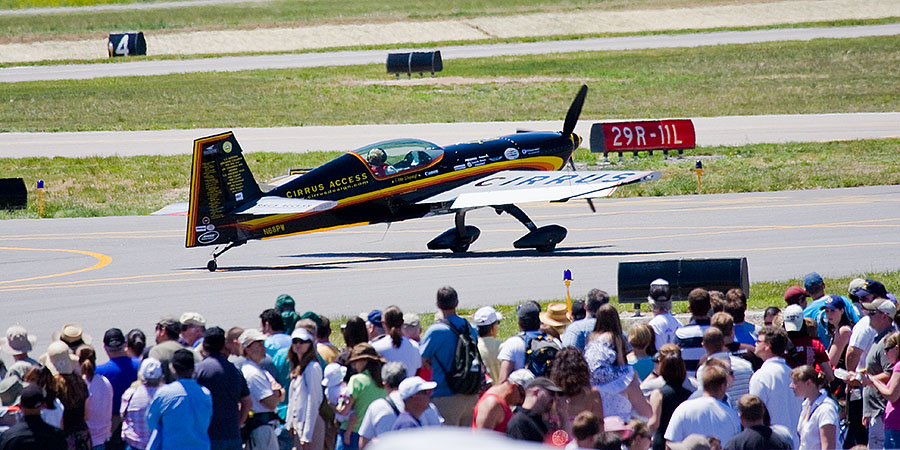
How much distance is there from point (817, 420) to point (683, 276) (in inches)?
283

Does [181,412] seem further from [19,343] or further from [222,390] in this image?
[19,343]

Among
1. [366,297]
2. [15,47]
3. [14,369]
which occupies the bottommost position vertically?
[366,297]

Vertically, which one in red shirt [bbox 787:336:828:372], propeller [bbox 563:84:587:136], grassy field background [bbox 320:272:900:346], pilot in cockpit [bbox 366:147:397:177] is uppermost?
propeller [bbox 563:84:587:136]

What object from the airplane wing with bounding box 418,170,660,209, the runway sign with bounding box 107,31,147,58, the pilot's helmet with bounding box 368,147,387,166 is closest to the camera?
the airplane wing with bounding box 418,170,660,209

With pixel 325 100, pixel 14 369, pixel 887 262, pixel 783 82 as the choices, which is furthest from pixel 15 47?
pixel 14 369

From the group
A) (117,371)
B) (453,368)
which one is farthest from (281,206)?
(453,368)

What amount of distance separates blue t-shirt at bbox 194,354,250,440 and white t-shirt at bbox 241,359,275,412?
0.98 feet

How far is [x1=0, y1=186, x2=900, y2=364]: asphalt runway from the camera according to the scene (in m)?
18.8

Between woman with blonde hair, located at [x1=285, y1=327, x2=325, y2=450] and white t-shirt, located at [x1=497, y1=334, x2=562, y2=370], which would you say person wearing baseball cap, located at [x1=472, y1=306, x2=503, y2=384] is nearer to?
white t-shirt, located at [x1=497, y1=334, x2=562, y2=370]

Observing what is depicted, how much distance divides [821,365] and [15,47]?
70243 mm

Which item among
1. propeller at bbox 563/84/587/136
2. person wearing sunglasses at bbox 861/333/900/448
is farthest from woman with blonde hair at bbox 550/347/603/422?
propeller at bbox 563/84/587/136

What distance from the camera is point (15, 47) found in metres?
72.8

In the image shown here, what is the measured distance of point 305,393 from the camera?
30.4 ft

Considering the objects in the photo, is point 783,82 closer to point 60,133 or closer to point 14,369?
point 60,133
